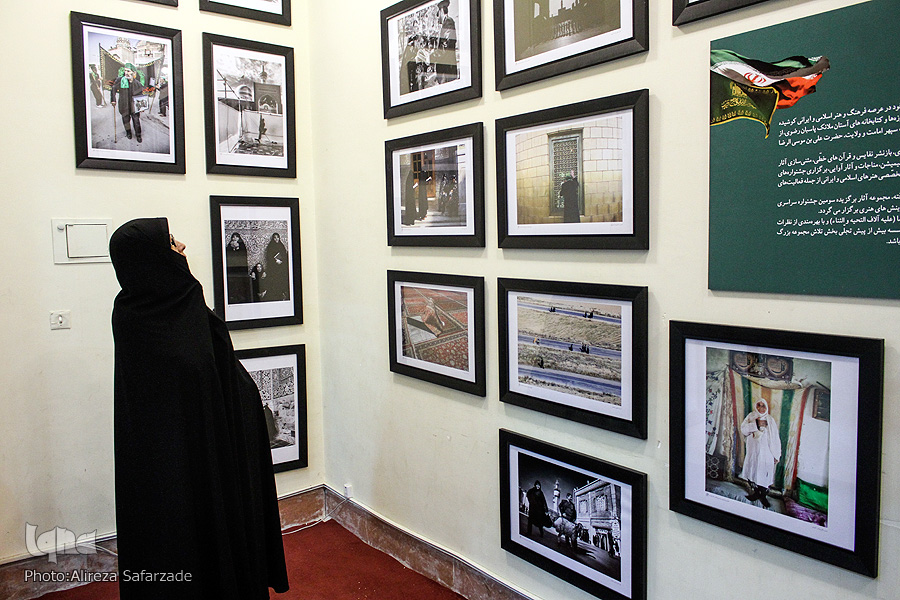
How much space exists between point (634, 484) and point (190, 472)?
1.57m

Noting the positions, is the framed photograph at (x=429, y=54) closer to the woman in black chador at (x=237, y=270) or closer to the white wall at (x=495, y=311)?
the white wall at (x=495, y=311)

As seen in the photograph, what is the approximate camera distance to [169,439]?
215cm

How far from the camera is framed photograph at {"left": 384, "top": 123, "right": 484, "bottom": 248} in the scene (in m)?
2.46

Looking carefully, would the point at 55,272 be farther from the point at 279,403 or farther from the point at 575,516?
the point at 575,516

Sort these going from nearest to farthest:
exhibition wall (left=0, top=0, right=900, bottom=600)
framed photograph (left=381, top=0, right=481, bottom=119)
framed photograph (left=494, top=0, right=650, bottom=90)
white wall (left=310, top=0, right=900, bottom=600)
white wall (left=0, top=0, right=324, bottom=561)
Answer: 1. white wall (left=310, top=0, right=900, bottom=600)
2. exhibition wall (left=0, top=0, right=900, bottom=600)
3. framed photograph (left=494, top=0, right=650, bottom=90)
4. framed photograph (left=381, top=0, right=481, bottom=119)
5. white wall (left=0, top=0, right=324, bottom=561)

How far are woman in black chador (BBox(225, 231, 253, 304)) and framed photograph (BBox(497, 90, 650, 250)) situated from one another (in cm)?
160

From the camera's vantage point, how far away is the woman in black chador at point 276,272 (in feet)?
11.0

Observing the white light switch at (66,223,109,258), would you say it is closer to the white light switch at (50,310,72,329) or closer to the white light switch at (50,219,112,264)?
the white light switch at (50,219,112,264)

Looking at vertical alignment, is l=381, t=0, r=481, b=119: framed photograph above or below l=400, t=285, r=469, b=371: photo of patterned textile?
above

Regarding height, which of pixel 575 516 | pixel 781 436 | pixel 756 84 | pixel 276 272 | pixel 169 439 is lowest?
pixel 575 516

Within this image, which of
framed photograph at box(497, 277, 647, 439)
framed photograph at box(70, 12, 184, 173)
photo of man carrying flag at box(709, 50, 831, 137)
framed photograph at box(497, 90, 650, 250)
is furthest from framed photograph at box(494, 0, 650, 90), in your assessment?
framed photograph at box(70, 12, 184, 173)

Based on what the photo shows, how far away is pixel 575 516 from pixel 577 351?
610mm

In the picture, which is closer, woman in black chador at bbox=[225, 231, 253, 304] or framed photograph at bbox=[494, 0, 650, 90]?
framed photograph at bbox=[494, 0, 650, 90]

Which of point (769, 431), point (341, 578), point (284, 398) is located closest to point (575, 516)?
point (769, 431)
